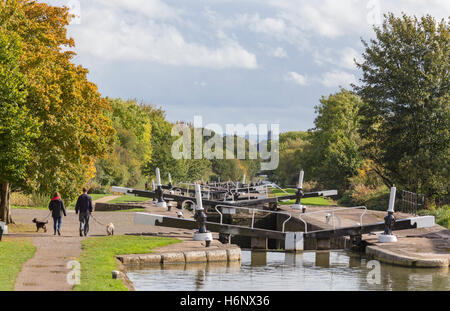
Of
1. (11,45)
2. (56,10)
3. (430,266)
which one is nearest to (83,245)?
(11,45)

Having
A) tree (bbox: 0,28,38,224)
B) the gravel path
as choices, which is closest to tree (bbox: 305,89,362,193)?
the gravel path

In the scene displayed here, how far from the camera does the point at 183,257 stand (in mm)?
18375

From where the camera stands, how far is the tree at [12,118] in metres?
20.5

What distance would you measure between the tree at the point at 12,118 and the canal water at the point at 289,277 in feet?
21.7

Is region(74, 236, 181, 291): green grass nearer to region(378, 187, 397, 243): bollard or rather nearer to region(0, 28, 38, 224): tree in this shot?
region(0, 28, 38, 224): tree

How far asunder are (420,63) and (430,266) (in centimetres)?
2498

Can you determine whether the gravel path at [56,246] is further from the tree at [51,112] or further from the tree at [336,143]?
the tree at [336,143]

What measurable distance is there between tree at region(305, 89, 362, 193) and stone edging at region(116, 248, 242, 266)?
38.2 m

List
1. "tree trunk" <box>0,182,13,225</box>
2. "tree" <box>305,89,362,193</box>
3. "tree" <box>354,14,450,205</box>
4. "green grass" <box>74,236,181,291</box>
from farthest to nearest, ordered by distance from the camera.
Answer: "tree" <box>305,89,362,193</box>, "tree" <box>354,14,450,205</box>, "tree trunk" <box>0,182,13,225</box>, "green grass" <box>74,236,181,291</box>

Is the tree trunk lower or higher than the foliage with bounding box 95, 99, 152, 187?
lower

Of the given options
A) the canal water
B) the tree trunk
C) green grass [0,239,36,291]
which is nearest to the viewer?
green grass [0,239,36,291]

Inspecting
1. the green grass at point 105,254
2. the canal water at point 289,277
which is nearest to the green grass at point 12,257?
the green grass at point 105,254

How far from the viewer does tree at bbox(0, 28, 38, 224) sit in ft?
67.2
